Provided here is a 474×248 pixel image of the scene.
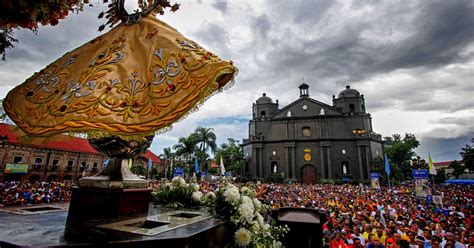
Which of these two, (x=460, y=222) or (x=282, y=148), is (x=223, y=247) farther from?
(x=282, y=148)

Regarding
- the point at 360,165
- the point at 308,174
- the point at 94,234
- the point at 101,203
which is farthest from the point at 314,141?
the point at 94,234

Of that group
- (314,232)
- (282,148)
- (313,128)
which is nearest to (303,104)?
(313,128)

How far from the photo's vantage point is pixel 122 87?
2.79m

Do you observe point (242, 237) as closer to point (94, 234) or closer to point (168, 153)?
point (94, 234)

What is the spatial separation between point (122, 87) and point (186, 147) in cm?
4318

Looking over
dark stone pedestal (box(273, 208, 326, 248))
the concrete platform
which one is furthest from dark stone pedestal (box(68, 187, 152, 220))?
dark stone pedestal (box(273, 208, 326, 248))

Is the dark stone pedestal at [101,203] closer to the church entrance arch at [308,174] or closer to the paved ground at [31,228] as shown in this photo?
the paved ground at [31,228]

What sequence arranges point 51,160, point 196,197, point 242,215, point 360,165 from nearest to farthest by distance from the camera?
point 242,215, point 196,197, point 51,160, point 360,165

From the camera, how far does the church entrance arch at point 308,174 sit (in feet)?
140

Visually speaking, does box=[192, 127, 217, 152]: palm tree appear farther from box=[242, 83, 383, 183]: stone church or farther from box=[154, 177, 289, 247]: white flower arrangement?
box=[154, 177, 289, 247]: white flower arrangement

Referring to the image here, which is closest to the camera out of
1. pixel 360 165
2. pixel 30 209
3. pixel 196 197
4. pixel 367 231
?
pixel 30 209

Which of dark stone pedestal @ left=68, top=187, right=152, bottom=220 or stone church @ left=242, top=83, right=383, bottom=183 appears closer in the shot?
dark stone pedestal @ left=68, top=187, right=152, bottom=220

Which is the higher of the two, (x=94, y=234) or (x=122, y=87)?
(x=122, y=87)

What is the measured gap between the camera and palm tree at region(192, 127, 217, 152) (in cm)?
4597
